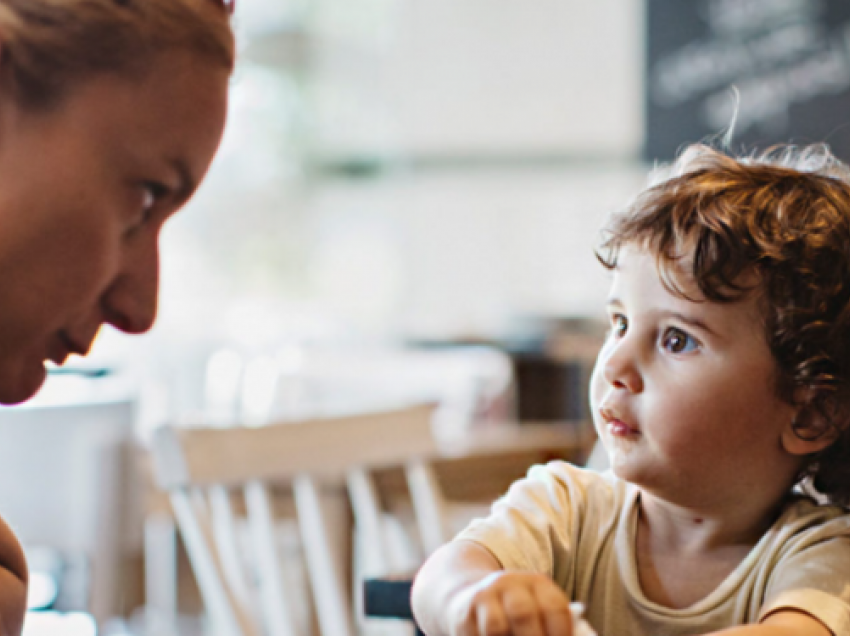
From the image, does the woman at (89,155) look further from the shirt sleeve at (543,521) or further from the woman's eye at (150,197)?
the shirt sleeve at (543,521)

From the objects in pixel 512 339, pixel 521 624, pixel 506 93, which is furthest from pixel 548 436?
pixel 506 93

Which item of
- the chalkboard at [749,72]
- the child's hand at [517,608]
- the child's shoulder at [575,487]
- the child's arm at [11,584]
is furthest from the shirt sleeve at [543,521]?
the chalkboard at [749,72]

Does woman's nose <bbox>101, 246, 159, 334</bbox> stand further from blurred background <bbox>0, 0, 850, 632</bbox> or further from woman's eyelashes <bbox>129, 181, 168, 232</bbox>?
A: blurred background <bbox>0, 0, 850, 632</bbox>

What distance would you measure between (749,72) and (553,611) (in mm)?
2011

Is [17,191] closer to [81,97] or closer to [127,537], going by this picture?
[81,97]

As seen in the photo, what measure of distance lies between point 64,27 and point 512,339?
130 inches

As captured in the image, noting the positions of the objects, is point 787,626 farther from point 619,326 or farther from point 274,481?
point 274,481

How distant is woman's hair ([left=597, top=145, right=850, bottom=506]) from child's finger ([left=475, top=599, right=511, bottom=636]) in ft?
1.02

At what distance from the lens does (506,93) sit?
5332 mm

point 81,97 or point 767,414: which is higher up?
point 81,97

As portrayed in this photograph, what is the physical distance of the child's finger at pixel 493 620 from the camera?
487 millimetres

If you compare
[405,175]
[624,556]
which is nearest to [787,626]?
[624,556]

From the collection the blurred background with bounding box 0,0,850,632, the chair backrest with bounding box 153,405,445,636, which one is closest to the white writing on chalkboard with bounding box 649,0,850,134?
the chair backrest with bounding box 153,405,445,636

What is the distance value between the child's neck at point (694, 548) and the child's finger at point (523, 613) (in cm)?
31
